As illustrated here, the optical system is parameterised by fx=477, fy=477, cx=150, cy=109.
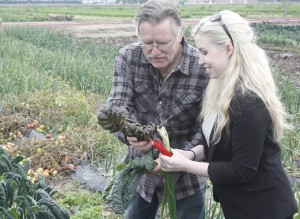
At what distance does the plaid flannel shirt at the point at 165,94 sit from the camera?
7.76 ft

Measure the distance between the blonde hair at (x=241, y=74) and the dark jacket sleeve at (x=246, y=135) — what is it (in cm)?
3

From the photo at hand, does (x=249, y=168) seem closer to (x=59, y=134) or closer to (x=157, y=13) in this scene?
(x=157, y=13)

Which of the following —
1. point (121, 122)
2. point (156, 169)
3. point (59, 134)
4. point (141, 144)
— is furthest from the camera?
point (59, 134)

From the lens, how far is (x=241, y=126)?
1863 mm

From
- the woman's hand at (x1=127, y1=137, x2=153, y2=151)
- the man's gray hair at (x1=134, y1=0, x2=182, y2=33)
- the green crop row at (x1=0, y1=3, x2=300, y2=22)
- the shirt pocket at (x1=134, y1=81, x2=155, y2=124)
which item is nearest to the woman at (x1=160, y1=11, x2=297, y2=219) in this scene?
the woman's hand at (x1=127, y1=137, x2=153, y2=151)

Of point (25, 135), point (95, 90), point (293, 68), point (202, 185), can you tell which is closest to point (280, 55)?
point (293, 68)

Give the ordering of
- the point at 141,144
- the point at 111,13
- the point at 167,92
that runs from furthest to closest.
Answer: the point at 111,13
the point at 167,92
the point at 141,144

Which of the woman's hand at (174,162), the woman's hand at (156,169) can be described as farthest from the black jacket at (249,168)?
the woman's hand at (156,169)

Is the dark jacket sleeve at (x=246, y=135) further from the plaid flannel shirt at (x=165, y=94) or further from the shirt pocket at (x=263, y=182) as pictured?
the plaid flannel shirt at (x=165, y=94)

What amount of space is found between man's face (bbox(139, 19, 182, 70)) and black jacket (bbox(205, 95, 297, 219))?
475 mm

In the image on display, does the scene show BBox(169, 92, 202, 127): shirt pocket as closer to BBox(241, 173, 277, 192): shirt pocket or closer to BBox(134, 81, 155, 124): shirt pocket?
BBox(134, 81, 155, 124): shirt pocket

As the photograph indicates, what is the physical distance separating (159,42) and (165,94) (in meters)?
0.30

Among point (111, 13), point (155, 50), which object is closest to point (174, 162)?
point (155, 50)

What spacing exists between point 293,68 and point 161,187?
9540 mm
